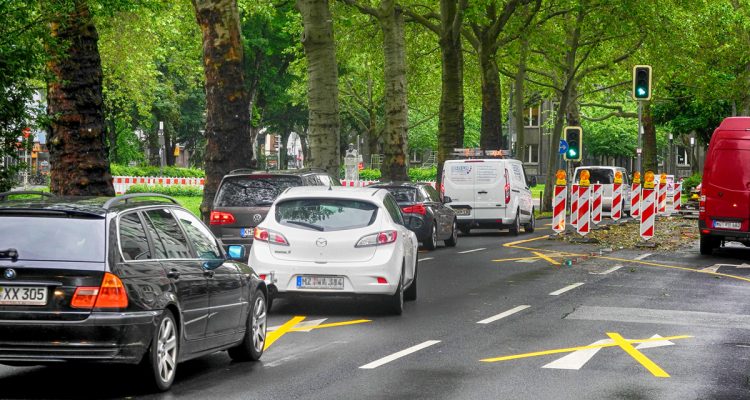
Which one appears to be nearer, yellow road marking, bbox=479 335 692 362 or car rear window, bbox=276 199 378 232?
yellow road marking, bbox=479 335 692 362

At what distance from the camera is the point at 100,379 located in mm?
10148

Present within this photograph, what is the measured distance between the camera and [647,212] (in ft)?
96.6

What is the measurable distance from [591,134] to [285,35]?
116ft

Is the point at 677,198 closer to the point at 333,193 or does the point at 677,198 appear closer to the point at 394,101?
the point at 394,101

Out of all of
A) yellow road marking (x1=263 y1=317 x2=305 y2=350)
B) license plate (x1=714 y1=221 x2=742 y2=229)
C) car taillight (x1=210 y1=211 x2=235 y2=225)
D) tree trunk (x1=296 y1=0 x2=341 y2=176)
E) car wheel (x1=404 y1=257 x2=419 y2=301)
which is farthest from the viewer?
tree trunk (x1=296 y1=0 x2=341 y2=176)

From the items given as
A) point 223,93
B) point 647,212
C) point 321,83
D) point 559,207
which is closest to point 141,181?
point 559,207

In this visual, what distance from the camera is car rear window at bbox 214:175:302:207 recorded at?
20188 millimetres

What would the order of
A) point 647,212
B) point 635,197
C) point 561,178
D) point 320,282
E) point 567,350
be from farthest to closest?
point 635,197
point 561,178
point 647,212
point 320,282
point 567,350

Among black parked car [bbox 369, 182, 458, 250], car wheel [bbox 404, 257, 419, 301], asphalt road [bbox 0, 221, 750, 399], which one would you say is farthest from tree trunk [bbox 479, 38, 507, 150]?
car wheel [bbox 404, 257, 419, 301]

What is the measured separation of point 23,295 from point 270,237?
646cm

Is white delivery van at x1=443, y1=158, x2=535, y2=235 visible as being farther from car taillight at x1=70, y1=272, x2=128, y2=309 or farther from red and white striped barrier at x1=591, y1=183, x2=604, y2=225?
car taillight at x1=70, y1=272, x2=128, y2=309

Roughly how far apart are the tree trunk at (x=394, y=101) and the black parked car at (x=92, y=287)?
91.9ft

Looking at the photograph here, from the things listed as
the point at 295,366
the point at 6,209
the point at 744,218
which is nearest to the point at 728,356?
the point at 295,366

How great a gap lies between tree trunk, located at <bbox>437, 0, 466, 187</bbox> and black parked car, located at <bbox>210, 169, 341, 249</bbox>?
2042 cm
